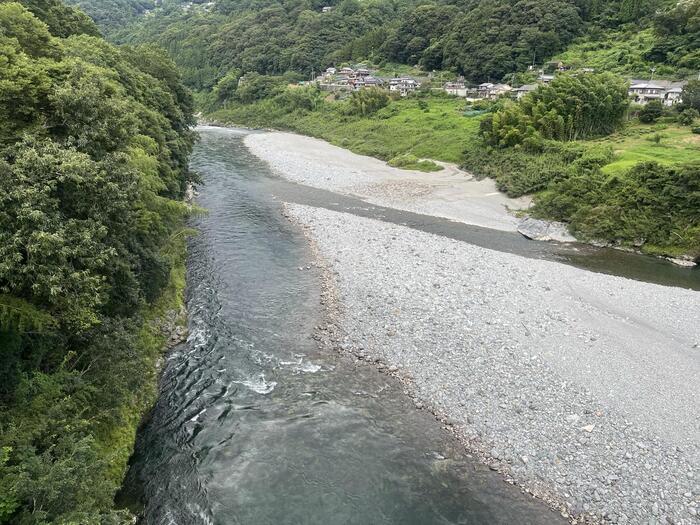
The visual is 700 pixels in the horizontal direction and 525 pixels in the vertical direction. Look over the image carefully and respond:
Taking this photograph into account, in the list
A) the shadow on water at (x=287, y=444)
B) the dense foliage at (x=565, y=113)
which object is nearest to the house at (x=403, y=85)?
the dense foliage at (x=565, y=113)

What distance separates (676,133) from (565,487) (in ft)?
169

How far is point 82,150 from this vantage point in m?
13.6

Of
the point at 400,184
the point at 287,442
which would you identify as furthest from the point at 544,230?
the point at 287,442

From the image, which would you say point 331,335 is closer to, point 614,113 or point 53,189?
point 53,189

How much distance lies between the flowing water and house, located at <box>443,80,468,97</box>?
262 ft

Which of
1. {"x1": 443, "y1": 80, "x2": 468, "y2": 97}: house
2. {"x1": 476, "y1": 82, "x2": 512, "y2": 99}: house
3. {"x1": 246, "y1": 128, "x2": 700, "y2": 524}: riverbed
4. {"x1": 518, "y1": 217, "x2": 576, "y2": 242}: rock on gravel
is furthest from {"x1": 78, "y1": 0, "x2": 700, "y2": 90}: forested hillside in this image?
{"x1": 246, "y1": 128, "x2": 700, "y2": 524}: riverbed

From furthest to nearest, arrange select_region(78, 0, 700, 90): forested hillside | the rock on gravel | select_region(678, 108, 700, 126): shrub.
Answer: select_region(78, 0, 700, 90): forested hillside, select_region(678, 108, 700, 126): shrub, the rock on gravel

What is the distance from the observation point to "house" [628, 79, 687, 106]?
63.1 meters

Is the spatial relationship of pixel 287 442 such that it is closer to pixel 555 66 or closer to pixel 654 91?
pixel 654 91

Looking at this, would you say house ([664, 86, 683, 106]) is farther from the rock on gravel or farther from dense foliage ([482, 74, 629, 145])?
the rock on gravel

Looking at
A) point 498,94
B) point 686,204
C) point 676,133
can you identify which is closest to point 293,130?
point 498,94

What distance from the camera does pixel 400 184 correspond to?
5069cm

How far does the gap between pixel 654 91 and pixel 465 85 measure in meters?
39.1

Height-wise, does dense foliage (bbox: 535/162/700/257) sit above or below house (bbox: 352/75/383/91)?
below
